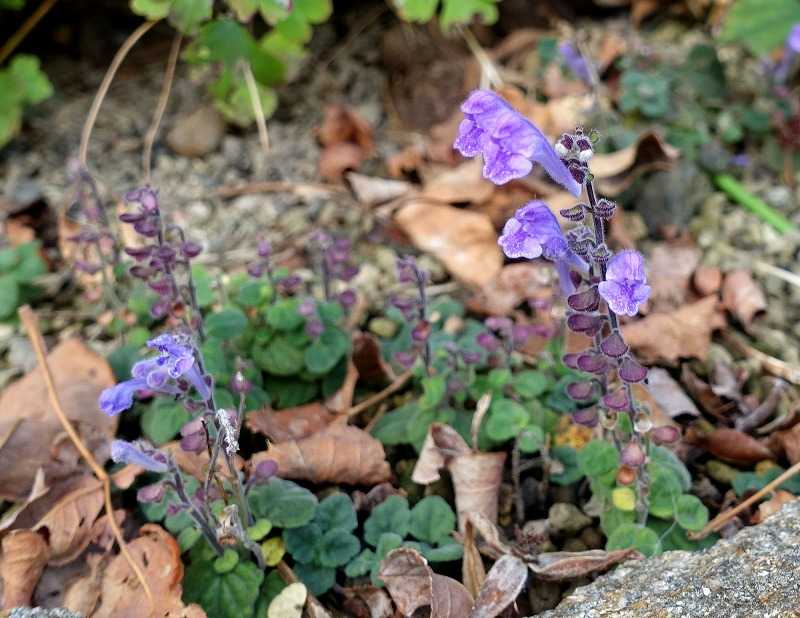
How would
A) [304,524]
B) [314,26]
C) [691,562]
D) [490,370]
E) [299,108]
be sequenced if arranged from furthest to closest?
[314,26]
[299,108]
[490,370]
[304,524]
[691,562]

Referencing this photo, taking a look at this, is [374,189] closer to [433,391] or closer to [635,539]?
[433,391]

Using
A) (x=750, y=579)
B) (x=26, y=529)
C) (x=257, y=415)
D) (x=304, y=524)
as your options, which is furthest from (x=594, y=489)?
(x=26, y=529)

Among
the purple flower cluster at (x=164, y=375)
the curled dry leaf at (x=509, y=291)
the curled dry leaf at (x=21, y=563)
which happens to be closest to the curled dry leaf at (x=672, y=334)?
the curled dry leaf at (x=509, y=291)

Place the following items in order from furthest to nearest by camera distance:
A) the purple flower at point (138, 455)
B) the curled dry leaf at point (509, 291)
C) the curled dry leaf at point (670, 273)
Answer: the curled dry leaf at point (670, 273) → the curled dry leaf at point (509, 291) → the purple flower at point (138, 455)

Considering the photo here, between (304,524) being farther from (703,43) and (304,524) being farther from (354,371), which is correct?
(703,43)

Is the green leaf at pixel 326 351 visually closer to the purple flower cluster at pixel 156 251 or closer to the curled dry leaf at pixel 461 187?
the purple flower cluster at pixel 156 251

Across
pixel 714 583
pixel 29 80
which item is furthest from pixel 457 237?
pixel 29 80
